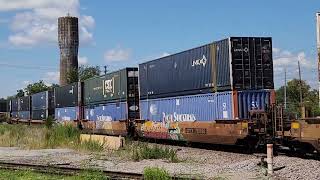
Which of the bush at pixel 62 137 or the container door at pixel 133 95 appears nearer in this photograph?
the bush at pixel 62 137

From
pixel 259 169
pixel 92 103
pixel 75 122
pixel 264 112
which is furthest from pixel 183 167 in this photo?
pixel 75 122

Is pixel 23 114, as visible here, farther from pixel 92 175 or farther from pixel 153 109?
pixel 92 175

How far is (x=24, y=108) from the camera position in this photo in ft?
217

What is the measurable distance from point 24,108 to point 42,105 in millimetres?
12604

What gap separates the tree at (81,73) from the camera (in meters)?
106

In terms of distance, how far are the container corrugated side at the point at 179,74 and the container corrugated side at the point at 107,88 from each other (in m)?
2.24

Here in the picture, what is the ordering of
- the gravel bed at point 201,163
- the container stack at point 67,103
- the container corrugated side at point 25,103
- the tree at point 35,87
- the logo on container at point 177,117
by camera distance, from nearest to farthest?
the gravel bed at point 201,163
the logo on container at point 177,117
the container stack at point 67,103
the container corrugated side at point 25,103
the tree at point 35,87

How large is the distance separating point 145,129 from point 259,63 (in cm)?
935

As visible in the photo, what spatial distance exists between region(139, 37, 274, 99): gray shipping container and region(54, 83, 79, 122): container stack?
20.1 m

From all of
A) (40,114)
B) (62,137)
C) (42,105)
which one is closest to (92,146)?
(62,137)

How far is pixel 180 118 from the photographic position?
2259cm

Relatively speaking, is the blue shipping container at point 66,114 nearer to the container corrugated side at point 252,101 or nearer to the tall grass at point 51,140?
the tall grass at point 51,140

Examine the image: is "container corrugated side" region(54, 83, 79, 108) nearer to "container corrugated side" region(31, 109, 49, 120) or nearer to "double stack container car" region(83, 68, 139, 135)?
"double stack container car" region(83, 68, 139, 135)

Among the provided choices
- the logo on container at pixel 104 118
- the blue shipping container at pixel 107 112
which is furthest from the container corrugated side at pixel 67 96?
the logo on container at pixel 104 118
